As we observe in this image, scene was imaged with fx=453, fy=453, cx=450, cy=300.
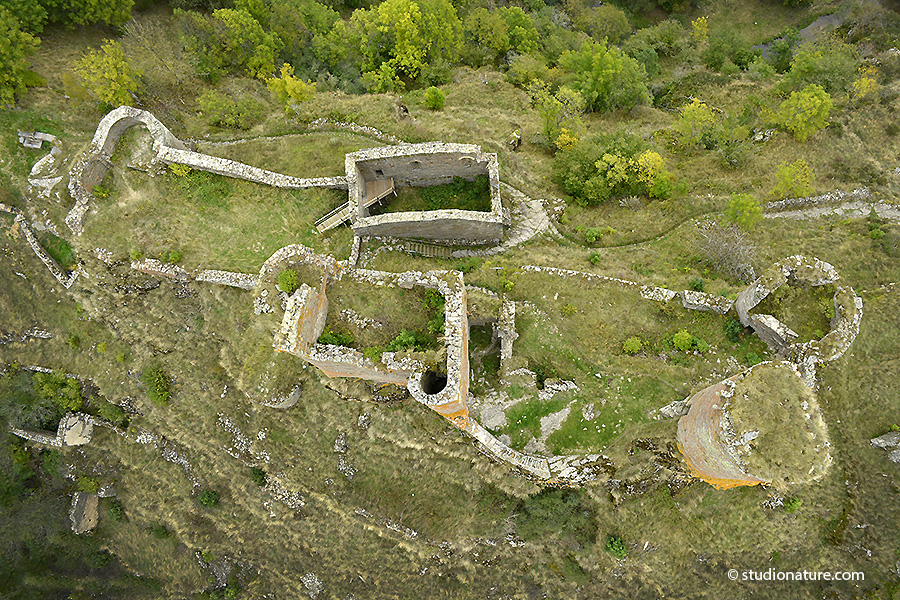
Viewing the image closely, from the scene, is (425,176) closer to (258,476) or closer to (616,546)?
(258,476)

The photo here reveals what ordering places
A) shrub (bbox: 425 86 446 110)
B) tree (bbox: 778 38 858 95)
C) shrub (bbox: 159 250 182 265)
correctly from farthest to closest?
shrub (bbox: 425 86 446 110)
tree (bbox: 778 38 858 95)
shrub (bbox: 159 250 182 265)

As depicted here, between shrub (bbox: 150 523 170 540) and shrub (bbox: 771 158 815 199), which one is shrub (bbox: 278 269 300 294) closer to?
shrub (bbox: 150 523 170 540)

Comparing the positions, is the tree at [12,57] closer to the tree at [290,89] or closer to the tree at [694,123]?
the tree at [290,89]

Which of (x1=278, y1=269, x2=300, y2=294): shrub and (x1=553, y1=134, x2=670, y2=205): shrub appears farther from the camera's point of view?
(x1=553, y1=134, x2=670, y2=205): shrub

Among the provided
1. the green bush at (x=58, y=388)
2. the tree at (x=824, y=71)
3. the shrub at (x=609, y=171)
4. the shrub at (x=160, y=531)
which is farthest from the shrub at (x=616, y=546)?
the tree at (x=824, y=71)

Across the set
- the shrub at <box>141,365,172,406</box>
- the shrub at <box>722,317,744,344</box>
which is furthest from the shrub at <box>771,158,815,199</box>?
the shrub at <box>141,365,172,406</box>

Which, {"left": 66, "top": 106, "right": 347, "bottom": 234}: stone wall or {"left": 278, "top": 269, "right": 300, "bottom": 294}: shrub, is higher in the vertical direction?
{"left": 66, "top": 106, "right": 347, "bottom": 234}: stone wall

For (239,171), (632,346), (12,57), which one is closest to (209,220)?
(239,171)
